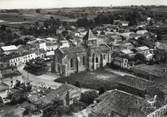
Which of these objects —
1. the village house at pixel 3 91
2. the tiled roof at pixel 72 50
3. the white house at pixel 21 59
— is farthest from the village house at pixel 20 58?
the village house at pixel 3 91

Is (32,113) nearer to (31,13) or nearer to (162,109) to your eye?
(162,109)

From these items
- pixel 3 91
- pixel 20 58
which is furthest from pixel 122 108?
pixel 20 58

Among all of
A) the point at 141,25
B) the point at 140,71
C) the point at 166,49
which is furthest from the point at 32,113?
the point at 141,25

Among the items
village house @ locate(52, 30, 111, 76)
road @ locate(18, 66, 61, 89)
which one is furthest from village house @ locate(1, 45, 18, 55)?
village house @ locate(52, 30, 111, 76)

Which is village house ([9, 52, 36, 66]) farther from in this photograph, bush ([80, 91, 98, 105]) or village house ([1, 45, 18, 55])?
bush ([80, 91, 98, 105])

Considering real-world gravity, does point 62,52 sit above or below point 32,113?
above

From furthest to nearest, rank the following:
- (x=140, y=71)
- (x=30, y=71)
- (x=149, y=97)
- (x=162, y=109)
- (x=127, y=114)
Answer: (x=30, y=71) < (x=140, y=71) < (x=149, y=97) < (x=162, y=109) < (x=127, y=114)

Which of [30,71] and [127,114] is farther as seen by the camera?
[30,71]
